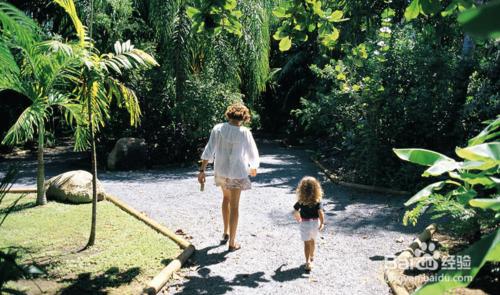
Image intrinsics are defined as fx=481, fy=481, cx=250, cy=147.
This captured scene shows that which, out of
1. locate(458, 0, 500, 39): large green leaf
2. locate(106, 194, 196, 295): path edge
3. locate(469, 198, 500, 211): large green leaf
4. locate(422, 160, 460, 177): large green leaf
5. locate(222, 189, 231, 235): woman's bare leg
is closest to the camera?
locate(458, 0, 500, 39): large green leaf

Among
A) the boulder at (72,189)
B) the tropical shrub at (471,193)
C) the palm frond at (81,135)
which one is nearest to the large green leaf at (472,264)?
the tropical shrub at (471,193)

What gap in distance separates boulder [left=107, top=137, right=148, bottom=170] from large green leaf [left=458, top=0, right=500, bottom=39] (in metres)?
12.3

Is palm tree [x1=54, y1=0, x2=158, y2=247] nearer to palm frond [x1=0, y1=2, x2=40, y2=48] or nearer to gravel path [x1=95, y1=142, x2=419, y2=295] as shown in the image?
palm frond [x1=0, y1=2, x2=40, y2=48]

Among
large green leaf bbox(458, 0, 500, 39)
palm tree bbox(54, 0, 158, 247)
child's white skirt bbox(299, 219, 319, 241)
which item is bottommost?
child's white skirt bbox(299, 219, 319, 241)

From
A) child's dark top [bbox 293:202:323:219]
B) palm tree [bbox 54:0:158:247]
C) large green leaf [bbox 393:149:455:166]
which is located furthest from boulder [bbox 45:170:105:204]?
large green leaf [bbox 393:149:455:166]

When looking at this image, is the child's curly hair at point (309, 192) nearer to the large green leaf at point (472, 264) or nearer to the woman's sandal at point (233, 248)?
the woman's sandal at point (233, 248)

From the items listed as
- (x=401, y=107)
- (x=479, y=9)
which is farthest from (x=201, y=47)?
(x=479, y=9)

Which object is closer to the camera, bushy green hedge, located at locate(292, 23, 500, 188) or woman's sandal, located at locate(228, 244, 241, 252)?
woman's sandal, located at locate(228, 244, 241, 252)

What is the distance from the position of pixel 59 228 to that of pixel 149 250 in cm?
169

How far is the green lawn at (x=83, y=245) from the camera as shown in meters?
4.87

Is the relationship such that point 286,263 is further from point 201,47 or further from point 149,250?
point 201,47

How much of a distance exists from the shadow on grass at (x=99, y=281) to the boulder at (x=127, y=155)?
24.3ft

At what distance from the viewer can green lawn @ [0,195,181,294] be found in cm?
487

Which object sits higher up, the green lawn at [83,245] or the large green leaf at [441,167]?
the large green leaf at [441,167]
